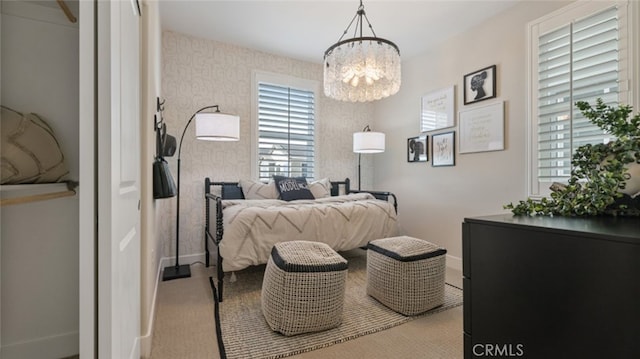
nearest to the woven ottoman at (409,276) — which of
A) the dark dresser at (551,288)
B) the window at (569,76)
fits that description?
the dark dresser at (551,288)

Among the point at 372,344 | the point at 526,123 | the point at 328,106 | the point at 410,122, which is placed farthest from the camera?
Result: the point at 328,106

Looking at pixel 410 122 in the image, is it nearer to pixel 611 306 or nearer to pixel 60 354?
pixel 611 306

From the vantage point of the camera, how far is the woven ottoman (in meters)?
1.80

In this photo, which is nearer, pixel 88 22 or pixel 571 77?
pixel 88 22

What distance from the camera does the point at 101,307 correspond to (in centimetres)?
69

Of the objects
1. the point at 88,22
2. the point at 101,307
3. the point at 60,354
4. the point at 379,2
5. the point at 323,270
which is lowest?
the point at 60,354

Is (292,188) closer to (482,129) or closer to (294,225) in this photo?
(294,225)

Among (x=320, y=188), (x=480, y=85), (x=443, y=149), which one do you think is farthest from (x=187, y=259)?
(x=480, y=85)

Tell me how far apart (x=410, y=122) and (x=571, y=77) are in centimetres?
158

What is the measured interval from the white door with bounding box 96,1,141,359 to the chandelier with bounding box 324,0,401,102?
1380 millimetres

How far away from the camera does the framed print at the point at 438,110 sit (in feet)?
9.56

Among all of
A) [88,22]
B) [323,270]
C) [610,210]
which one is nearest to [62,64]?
[88,22]

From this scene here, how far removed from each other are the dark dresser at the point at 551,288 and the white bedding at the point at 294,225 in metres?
1.54

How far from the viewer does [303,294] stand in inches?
60.6
